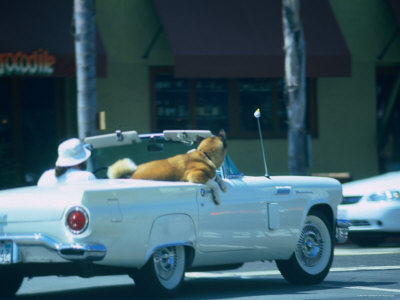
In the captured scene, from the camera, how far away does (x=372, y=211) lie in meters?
15.0

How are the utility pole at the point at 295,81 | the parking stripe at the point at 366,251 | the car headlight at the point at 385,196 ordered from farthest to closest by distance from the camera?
the utility pole at the point at 295,81 → the car headlight at the point at 385,196 → the parking stripe at the point at 366,251

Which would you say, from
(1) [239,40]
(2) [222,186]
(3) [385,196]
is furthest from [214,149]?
(1) [239,40]

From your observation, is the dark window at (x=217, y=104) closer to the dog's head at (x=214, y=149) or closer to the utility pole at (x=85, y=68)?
the utility pole at (x=85, y=68)

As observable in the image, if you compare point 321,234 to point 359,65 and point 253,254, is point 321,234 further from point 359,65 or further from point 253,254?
point 359,65

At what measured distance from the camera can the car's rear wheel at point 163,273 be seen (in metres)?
8.63

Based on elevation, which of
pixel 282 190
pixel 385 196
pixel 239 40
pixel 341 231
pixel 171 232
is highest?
pixel 239 40

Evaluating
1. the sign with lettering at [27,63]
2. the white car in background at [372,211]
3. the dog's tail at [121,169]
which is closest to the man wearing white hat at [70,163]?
the dog's tail at [121,169]

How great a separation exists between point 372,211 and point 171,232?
22.7ft

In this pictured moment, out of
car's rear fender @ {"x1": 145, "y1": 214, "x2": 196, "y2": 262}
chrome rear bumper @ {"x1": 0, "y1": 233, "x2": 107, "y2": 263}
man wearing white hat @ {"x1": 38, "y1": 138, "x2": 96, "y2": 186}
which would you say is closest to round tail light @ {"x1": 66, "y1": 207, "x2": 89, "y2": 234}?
chrome rear bumper @ {"x1": 0, "y1": 233, "x2": 107, "y2": 263}

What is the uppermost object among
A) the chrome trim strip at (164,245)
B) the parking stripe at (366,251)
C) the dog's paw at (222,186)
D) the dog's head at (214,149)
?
the dog's head at (214,149)

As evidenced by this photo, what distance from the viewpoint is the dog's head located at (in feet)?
30.6

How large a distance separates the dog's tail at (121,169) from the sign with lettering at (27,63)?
8790 mm

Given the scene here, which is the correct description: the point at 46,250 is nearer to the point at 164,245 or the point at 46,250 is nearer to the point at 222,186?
the point at 164,245

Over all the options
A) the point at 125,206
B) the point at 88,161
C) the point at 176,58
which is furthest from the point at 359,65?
the point at 125,206
